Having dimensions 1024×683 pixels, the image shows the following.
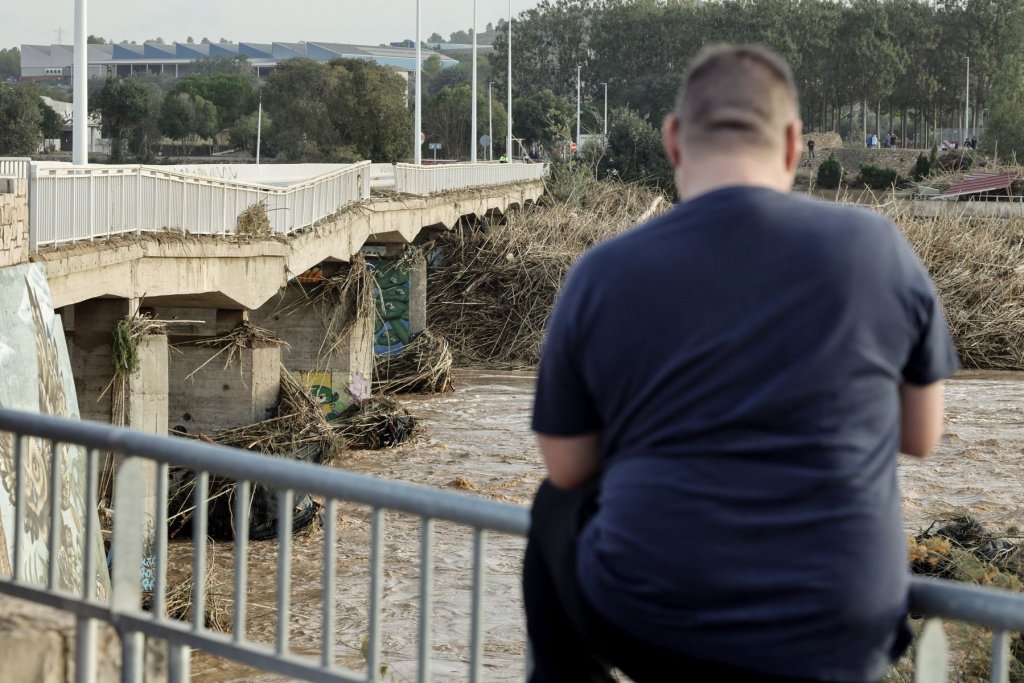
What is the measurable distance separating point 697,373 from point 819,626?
0.45 metres

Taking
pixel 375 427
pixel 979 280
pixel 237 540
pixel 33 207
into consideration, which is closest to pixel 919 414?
pixel 237 540

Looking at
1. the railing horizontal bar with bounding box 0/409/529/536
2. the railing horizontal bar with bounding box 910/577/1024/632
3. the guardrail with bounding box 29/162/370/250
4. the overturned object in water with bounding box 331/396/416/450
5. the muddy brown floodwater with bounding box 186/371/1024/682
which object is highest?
the guardrail with bounding box 29/162/370/250

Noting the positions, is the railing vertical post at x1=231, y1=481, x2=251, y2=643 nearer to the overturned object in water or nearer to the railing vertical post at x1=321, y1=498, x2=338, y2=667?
the railing vertical post at x1=321, y1=498, x2=338, y2=667

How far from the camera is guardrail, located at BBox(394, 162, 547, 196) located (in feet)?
106

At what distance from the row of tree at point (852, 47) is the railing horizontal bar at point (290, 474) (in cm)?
9995

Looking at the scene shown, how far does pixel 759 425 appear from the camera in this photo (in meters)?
2.39

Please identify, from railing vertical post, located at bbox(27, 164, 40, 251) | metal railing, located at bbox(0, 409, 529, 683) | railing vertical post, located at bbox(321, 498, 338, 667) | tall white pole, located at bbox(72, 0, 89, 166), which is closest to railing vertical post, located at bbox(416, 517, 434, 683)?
metal railing, located at bbox(0, 409, 529, 683)

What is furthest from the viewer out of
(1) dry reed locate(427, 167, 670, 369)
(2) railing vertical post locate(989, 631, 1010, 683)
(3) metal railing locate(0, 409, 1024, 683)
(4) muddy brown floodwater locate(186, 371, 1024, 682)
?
(1) dry reed locate(427, 167, 670, 369)

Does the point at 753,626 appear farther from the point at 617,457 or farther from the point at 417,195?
the point at 417,195

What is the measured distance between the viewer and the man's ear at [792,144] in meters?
2.55

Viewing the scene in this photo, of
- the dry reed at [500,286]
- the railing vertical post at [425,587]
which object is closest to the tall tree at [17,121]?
the dry reed at [500,286]

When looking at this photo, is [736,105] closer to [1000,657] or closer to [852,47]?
[1000,657]

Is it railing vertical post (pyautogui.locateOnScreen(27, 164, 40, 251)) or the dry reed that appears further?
the dry reed

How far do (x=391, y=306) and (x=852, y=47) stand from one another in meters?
81.5
